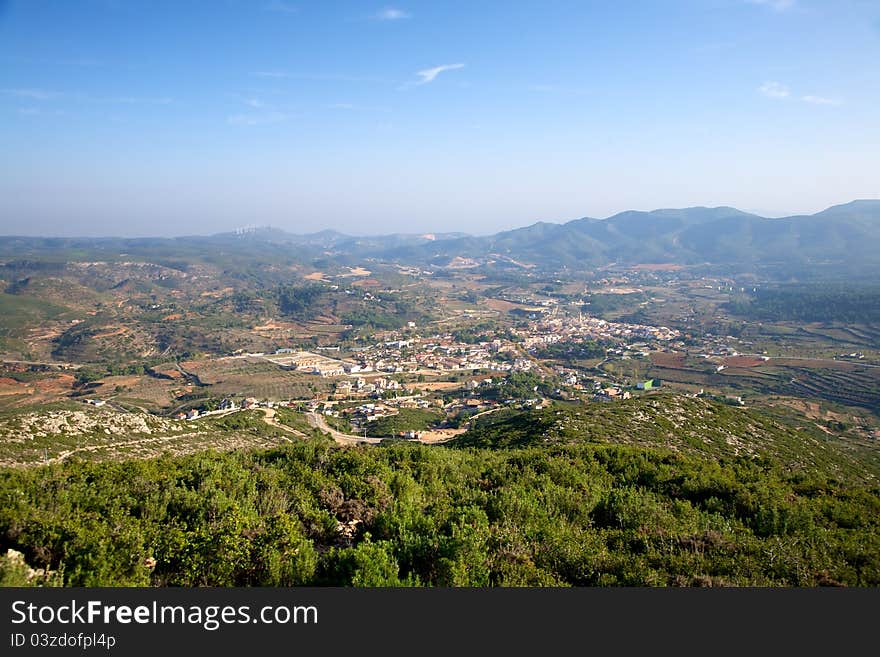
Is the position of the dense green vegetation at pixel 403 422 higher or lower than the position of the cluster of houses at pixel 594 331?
lower

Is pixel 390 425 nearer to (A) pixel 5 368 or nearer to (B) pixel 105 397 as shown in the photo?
(B) pixel 105 397

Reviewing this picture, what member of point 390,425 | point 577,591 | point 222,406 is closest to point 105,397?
point 222,406

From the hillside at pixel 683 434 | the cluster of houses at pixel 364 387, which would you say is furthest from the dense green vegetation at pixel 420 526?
the cluster of houses at pixel 364 387

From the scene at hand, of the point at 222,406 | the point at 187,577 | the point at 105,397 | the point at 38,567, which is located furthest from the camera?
the point at 105,397

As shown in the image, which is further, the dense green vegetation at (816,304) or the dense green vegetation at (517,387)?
the dense green vegetation at (816,304)

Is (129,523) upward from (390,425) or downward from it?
upward

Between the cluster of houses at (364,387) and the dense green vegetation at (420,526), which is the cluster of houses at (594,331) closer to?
the cluster of houses at (364,387)

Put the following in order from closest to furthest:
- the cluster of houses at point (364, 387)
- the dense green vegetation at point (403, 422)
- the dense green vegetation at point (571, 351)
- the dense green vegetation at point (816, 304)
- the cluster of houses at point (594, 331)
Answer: the dense green vegetation at point (403, 422), the cluster of houses at point (364, 387), the dense green vegetation at point (571, 351), the dense green vegetation at point (816, 304), the cluster of houses at point (594, 331)

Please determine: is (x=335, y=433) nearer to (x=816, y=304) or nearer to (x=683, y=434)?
(x=683, y=434)
